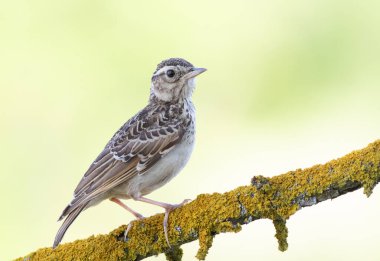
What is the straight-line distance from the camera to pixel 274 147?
1276cm

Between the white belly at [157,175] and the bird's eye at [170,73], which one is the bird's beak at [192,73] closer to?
the bird's eye at [170,73]

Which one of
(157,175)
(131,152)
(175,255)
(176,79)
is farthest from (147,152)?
(175,255)

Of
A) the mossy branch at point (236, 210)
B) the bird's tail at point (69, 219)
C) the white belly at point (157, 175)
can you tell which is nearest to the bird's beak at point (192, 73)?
the white belly at point (157, 175)

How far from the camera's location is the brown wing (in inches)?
335

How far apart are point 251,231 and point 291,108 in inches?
80.8

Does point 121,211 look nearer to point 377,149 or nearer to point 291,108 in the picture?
point 291,108

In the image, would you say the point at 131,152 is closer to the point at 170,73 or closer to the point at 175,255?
the point at 170,73

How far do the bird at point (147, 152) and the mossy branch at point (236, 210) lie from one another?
626 mm

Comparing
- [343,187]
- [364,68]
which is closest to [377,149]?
[343,187]

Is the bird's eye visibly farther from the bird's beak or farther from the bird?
the bird's beak

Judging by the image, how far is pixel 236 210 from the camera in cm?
688

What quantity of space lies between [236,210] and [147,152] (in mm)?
2310

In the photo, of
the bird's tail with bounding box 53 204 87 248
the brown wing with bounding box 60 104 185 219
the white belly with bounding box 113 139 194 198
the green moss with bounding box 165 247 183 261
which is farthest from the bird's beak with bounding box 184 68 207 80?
the green moss with bounding box 165 247 183 261

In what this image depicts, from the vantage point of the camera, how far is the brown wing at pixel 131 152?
8516 mm
